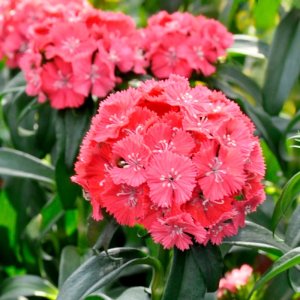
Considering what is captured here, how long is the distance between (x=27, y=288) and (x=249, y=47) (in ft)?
2.62

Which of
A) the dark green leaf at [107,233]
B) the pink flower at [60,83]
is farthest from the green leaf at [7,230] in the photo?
the dark green leaf at [107,233]

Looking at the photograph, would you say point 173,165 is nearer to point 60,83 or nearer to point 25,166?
point 60,83

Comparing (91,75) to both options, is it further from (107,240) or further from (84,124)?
(107,240)

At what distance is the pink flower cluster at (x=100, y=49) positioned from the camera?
5.16ft

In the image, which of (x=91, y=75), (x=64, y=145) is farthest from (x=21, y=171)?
(x=91, y=75)

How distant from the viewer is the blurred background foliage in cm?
164

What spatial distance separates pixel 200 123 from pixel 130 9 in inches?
72.0

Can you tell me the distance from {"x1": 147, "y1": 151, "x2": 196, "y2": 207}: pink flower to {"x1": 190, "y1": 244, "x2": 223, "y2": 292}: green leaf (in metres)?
0.13

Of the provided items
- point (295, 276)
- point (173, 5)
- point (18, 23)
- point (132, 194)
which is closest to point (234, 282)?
point (295, 276)

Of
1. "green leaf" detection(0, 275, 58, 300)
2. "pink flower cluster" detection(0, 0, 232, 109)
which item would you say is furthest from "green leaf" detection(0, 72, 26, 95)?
"green leaf" detection(0, 275, 58, 300)

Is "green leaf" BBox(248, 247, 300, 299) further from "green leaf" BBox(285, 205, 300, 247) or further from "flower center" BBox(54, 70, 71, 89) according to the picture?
"flower center" BBox(54, 70, 71, 89)

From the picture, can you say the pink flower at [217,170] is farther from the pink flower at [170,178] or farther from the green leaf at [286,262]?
the green leaf at [286,262]

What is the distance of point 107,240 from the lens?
117 centimetres

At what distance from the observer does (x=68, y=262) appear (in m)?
1.68
